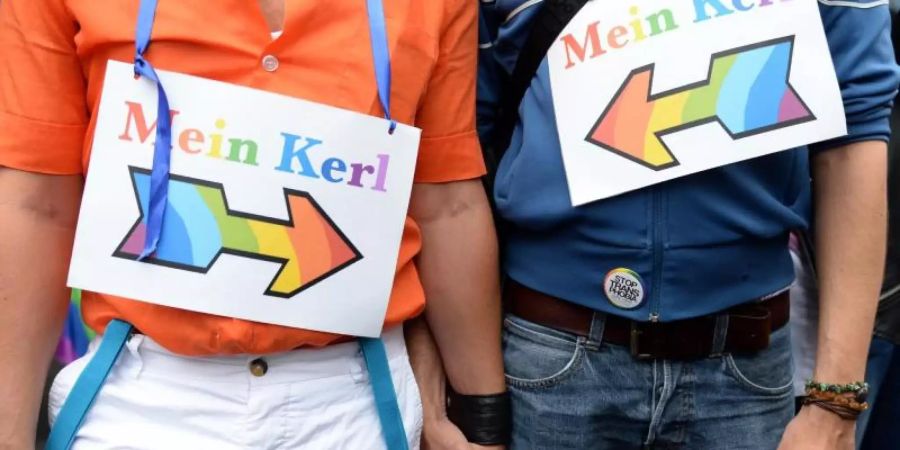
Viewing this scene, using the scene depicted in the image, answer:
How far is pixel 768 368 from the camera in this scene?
1783 millimetres

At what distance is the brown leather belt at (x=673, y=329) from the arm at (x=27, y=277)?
757 millimetres

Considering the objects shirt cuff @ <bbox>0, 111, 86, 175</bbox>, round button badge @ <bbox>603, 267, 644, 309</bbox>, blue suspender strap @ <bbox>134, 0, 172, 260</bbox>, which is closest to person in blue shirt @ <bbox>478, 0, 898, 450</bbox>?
round button badge @ <bbox>603, 267, 644, 309</bbox>

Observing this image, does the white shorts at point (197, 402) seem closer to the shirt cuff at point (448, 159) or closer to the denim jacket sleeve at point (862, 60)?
the shirt cuff at point (448, 159)

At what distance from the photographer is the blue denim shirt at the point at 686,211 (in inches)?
66.2

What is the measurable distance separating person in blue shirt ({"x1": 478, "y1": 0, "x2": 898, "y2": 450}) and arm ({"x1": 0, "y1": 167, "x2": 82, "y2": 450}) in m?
0.69

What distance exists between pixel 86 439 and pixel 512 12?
0.93m

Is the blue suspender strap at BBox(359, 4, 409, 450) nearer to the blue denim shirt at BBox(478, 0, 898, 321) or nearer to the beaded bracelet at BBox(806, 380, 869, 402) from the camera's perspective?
the blue denim shirt at BBox(478, 0, 898, 321)

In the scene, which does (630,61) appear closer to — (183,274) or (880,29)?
(880,29)

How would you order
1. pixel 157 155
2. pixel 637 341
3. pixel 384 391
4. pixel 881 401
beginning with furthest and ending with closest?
pixel 881 401 → pixel 637 341 → pixel 384 391 → pixel 157 155

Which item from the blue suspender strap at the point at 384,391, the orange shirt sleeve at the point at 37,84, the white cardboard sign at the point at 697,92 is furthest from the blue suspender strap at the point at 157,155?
the white cardboard sign at the point at 697,92

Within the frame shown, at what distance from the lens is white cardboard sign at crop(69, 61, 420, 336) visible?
4.79 feet

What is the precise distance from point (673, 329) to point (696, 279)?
9 centimetres

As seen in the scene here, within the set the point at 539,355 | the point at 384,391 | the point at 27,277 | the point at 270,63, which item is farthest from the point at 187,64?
the point at 539,355

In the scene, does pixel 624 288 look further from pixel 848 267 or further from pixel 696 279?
pixel 848 267
